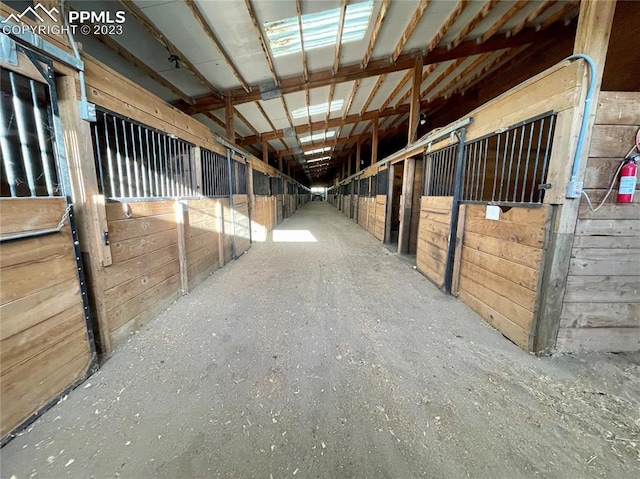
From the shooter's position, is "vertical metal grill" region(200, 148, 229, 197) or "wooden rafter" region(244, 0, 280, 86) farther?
"vertical metal grill" region(200, 148, 229, 197)

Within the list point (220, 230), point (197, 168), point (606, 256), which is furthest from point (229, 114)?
point (606, 256)

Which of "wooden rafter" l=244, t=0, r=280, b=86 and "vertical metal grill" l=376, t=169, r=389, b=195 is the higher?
"wooden rafter" l=244, t=0, r=280, b=86

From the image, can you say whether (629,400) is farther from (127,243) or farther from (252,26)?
(252,26)

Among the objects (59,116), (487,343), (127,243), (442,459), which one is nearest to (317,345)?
(442,459)

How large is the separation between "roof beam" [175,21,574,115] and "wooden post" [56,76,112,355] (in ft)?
13.9

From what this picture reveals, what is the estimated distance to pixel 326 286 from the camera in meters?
3.11

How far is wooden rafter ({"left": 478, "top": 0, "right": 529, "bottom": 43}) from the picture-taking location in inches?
143

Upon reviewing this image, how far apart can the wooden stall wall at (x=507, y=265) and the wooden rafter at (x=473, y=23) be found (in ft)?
12.0

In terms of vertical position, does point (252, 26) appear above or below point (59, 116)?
above

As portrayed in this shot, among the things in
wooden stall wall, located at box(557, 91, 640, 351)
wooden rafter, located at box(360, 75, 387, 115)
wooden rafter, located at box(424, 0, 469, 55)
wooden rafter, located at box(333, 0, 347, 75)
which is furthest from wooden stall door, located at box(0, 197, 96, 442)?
wooden rafter, located at box(360, 75, 387, 115)

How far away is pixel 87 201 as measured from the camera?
157 centimetres

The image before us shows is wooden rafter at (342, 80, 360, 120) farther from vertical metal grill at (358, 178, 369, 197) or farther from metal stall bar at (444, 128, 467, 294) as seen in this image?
metal stall bar at (444, 128, 467, 294)

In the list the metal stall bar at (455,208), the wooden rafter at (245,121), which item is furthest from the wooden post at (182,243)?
the wooden rafter at (245,121)

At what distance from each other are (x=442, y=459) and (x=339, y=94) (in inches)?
289
